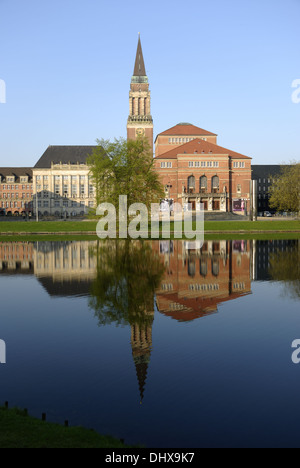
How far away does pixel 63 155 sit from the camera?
411ft

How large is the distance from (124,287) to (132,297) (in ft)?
6.94

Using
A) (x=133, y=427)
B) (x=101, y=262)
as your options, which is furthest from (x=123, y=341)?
(x=101, y=262)

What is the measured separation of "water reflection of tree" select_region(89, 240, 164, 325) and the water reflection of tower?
384 mm

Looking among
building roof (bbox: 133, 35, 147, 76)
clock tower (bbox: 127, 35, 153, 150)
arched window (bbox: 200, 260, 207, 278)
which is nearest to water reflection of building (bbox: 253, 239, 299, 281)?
arched window (bbox: 200, 260, 207, 278)

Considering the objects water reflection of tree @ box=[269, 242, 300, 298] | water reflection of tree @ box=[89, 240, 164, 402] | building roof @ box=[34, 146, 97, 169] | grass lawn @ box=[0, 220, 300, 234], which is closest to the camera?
water reflection of tree @ box=[89, 240, 164, 402]

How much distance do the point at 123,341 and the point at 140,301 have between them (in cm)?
452

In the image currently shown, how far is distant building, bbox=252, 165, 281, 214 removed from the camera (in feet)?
481

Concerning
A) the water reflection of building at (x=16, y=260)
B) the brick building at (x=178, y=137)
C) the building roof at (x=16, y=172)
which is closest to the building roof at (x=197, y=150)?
the brick building at (x=178, y=137)

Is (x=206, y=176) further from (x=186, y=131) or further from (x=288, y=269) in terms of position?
(x=288, y=269)

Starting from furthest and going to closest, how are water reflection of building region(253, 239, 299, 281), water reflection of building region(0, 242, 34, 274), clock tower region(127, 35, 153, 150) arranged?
1. clock tower region(127, 35, 153, 150)
2. water reflection of building region(0, 242, 34, 274)
3. water reflection of building region(253, 239, 299, 281)

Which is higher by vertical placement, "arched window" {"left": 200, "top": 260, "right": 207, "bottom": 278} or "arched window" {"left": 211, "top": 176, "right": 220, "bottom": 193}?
"arched window" {"left": 211, "top": 176, "right": 220, "bottom": 193}

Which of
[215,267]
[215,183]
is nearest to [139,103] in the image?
[215,183]

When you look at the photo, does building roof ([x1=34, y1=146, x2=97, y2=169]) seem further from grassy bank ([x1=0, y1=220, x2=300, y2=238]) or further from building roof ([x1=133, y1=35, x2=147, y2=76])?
grassy bank ([x1=0, y1=220, x2=300, y2=238])

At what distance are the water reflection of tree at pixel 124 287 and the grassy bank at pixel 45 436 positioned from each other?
6589 millimetres
